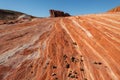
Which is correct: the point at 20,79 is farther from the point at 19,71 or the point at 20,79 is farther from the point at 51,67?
the point at 51,67

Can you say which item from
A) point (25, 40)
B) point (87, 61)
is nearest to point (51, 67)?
point (87, 61)

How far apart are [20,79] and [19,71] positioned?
0.86 m

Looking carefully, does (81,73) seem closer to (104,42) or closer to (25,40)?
(104,42)

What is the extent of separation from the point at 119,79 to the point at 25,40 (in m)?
9.22

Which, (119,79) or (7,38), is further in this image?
(7,38)

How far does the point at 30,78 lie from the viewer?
35.6 feet

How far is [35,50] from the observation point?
14570mm

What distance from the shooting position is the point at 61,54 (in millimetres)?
14055

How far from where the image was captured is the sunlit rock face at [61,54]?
448 inches

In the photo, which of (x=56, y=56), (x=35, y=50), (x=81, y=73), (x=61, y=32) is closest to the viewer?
(x=81, y=73)

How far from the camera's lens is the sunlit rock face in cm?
1138

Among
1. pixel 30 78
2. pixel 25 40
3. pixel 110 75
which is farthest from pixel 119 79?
pixel 25 40

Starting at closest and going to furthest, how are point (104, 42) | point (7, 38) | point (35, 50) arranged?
point (35, 50) < point (104, 42) < point (7, 38)

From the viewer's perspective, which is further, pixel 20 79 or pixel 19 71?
pixel 19 71
